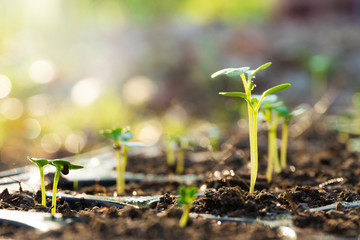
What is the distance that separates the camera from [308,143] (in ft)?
11.6

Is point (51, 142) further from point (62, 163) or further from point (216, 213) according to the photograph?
point (216, 213)

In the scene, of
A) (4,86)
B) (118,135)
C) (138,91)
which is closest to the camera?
(118,135)

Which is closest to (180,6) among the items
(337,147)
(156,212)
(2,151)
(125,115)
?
(125,115)

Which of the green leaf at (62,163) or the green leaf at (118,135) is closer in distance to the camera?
the green leaf at (62,163)

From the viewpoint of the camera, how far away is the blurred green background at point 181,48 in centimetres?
688

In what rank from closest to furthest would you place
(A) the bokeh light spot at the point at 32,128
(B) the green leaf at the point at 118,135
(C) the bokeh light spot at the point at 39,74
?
(B) the green leaf at the point at 118,135
(A) the bokeh light spot at the point at 32,128
(C) the bokeh light spot at the point at 39,74

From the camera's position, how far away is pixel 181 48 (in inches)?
338

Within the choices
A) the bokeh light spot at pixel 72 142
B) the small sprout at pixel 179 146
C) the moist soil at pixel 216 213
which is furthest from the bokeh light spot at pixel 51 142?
the moist soil at pixel 216 213

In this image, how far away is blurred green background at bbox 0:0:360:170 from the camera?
688cm

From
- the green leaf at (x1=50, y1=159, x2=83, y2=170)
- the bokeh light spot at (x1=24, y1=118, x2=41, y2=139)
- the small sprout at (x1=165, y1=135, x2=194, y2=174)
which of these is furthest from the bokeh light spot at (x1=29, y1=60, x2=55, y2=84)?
the green leaf at (x1=50, y1=159, x2=83, y2=170)

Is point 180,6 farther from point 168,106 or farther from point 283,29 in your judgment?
point 168,106

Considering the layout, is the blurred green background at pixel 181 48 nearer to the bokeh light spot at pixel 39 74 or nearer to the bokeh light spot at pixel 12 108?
the bokeh light spot at pixel 39 74

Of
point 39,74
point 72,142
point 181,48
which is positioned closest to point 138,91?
A: point 181,48

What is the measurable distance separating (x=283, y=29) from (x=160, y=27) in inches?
97.9
